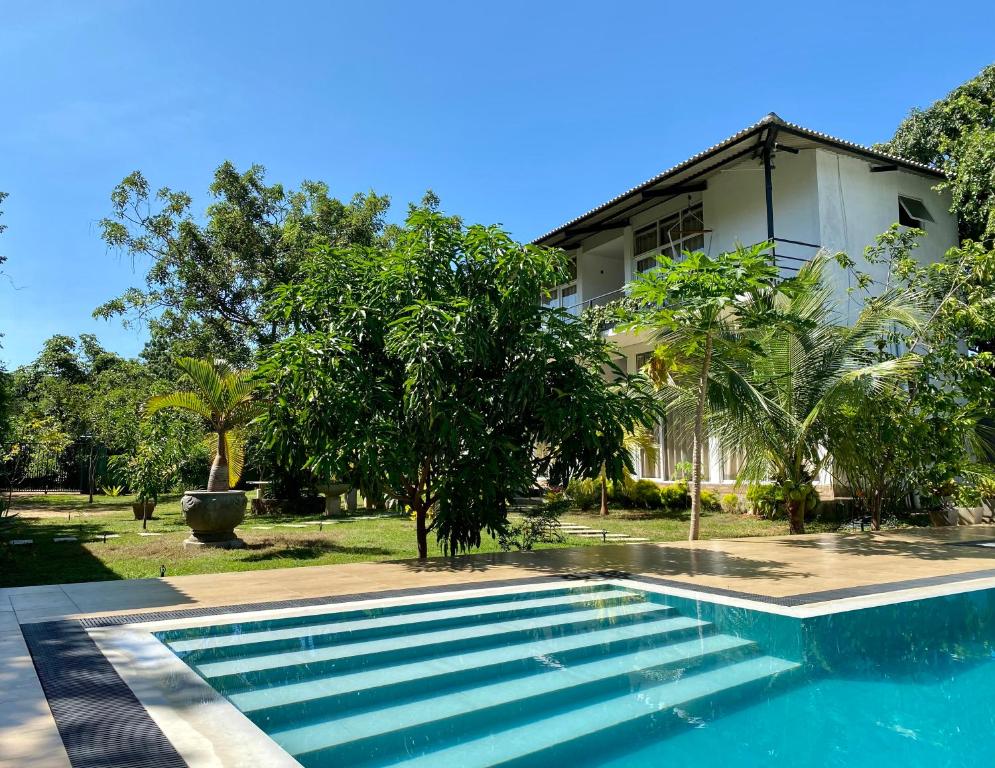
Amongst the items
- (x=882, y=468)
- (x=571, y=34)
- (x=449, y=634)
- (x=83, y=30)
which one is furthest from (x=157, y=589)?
(x=571, y=34)

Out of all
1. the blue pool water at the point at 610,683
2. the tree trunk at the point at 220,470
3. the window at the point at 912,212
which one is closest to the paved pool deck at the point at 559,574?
the blue pool water at the point at 610,683

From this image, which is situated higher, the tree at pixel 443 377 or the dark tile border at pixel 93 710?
the tree at pixel 443 377

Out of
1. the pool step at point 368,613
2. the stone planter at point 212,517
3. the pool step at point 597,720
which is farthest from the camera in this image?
the stone planter at point 212,517

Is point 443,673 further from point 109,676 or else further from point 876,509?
point 876,509

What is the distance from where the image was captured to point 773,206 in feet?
56.1

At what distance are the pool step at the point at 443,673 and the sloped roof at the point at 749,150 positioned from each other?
12269mm

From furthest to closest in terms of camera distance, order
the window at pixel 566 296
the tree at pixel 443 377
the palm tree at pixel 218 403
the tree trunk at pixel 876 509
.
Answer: the window at pixel 566 296 → the tree trunk at pixel 876 509 → the palm tree at pixel 218 403 → the tree at pixel 443 377

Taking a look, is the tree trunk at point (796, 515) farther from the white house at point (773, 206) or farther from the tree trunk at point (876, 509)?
the white house at point (773, 206)

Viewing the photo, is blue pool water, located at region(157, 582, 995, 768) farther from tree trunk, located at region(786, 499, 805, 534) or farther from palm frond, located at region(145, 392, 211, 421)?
palm frond, located at region(145, 392, 211, 421)

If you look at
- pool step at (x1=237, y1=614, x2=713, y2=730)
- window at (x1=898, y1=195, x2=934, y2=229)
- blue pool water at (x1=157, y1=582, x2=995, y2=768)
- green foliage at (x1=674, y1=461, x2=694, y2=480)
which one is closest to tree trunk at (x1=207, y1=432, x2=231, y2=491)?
blue pool water at (x1=157, y1=582, x2=995, y2=768)

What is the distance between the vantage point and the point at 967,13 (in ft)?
45.6

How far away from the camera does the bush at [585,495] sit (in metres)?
Result: 18.2

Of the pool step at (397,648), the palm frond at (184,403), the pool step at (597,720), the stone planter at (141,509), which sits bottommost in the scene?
the pool step at (597,720)

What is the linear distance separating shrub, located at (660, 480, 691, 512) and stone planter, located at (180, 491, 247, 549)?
1026 cm
